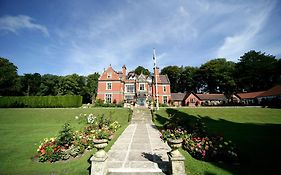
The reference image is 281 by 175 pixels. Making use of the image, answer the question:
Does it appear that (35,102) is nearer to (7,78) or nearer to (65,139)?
→ (65,139)

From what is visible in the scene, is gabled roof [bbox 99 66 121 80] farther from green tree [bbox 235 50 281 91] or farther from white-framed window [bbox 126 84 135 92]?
green tree [bbox 235 50 281 91]

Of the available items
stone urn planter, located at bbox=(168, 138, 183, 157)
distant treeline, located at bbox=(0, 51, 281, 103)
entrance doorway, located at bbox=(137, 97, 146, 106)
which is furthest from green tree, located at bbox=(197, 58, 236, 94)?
stone urn planter, located at bbox=(168, 138, 183, 157)

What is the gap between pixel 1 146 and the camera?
9992 millimetres

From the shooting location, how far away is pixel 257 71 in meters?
60.2

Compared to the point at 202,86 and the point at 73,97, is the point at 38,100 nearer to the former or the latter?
the point at 73,97

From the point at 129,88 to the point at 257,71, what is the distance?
5452cm

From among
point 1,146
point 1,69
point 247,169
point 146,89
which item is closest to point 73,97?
point 146,89

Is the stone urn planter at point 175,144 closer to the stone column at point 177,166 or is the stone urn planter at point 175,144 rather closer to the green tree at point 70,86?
the stone column at point 177,166

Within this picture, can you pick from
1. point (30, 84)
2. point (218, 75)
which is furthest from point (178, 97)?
point (30, 84)

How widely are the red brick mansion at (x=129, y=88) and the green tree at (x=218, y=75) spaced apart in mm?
33160

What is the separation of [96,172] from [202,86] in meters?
81.2

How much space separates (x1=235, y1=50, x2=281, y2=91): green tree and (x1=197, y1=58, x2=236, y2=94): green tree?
148 inches

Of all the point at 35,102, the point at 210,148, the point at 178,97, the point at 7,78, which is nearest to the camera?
the point at 210,148

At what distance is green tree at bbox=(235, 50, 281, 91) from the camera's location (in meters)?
59.0
